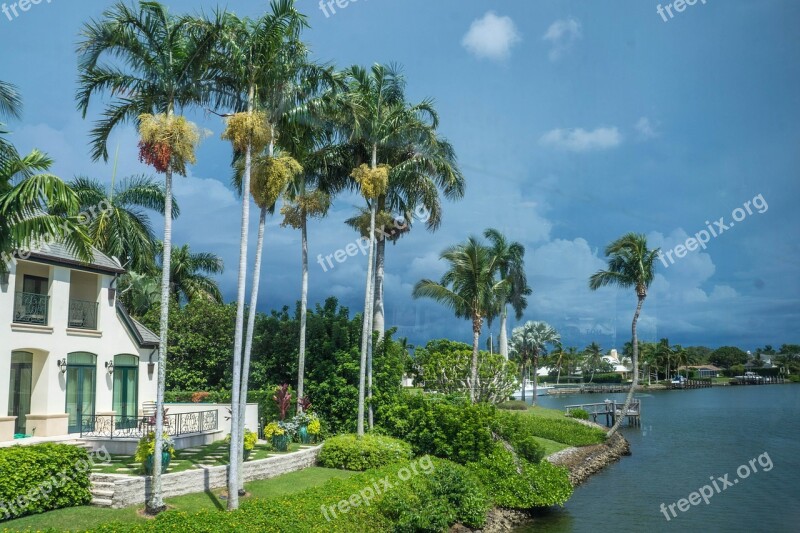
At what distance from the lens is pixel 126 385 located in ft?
88.8

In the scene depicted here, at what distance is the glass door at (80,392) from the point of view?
24234mm

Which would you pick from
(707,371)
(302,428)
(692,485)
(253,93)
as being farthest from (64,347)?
(707,371)

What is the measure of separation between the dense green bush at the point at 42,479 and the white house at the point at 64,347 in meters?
7.24

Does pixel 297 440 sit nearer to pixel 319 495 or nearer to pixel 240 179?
pixel 319 495

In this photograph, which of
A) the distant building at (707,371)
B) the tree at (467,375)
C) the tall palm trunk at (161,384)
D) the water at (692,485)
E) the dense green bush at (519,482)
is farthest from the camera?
the distant building at (707,371)

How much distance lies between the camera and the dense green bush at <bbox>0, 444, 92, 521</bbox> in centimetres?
1455

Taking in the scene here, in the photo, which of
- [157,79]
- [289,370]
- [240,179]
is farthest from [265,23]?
[289,370]

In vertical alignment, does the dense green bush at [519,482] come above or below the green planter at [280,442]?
below

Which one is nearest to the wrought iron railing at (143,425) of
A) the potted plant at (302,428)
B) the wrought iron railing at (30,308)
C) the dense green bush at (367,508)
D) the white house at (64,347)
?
the white house at (64,347)

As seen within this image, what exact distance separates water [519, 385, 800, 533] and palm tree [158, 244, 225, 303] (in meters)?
31.3

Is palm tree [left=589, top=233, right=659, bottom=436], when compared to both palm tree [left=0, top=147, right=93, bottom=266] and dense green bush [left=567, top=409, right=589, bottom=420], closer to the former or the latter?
dense green bush [left=567, top=409, right=589, bottom=420]

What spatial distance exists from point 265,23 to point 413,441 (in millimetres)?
16549

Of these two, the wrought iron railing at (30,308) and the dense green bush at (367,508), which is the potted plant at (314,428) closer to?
the dense green bush at (367,508)

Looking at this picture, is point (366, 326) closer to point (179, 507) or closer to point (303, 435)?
point (303, 435)
